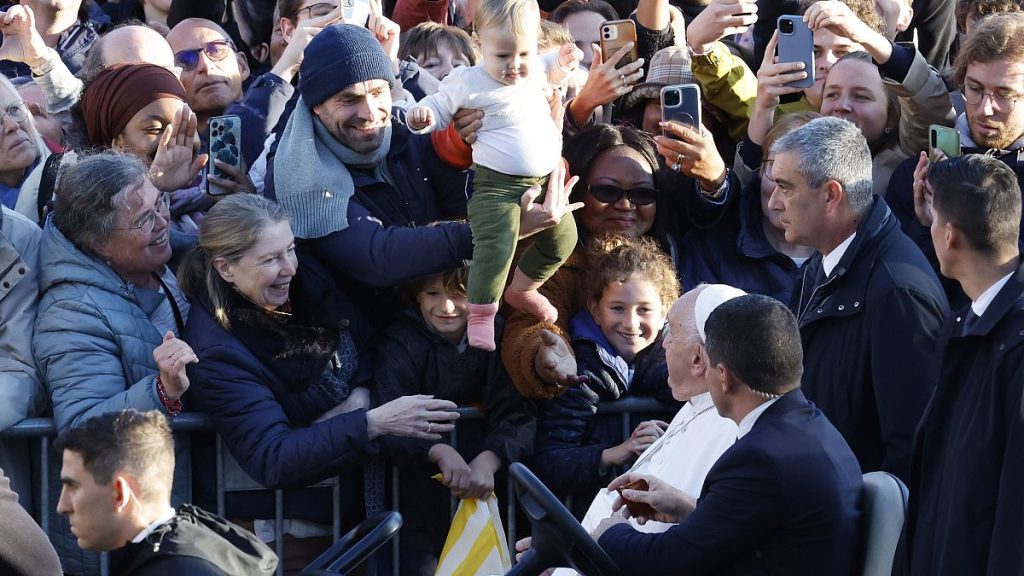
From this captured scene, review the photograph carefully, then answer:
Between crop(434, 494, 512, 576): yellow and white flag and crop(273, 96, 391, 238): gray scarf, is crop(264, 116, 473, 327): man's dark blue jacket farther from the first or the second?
crop(434, 494, 512, 576): yellow and white flag

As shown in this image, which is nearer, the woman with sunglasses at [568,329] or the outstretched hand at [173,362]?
the outstretched hand at [173,362]

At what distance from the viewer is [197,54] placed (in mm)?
7137

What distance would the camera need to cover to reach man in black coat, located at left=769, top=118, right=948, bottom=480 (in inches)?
199

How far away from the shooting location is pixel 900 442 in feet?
16.4

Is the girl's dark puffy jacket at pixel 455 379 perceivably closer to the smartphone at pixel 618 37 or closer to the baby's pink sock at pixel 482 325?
the baby's pink sock at pixel 482 325

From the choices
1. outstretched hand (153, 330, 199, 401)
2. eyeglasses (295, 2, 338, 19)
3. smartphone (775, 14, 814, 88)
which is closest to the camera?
outstretched hand (153, 330, 199, 401)

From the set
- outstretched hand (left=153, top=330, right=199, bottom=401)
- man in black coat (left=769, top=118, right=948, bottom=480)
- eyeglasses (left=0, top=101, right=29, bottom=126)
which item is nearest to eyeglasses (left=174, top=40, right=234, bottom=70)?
eyeglasses (left=0, top=101, right=29, bottom=126)

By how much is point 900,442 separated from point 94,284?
9.73 feet

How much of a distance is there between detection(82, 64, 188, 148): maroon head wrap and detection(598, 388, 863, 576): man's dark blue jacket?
3154 mm

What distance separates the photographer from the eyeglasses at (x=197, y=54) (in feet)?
23.4

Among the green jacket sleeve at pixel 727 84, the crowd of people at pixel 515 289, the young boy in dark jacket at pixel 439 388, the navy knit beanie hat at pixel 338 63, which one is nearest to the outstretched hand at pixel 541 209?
the crowd of people at pixel 515 289

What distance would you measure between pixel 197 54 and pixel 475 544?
2.89 m

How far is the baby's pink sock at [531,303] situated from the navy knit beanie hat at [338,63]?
0.99 meters

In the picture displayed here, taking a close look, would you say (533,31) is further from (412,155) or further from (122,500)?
(122,500)
